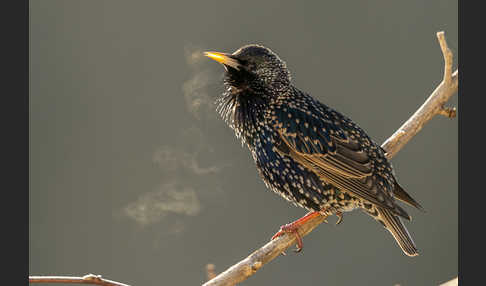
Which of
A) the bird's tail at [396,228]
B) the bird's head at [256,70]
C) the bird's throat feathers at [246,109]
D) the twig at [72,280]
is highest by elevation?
the bird's head at [256,70]

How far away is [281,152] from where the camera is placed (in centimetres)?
377

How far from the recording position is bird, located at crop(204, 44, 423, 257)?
145 inches

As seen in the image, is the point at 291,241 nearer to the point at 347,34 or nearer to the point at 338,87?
the point at 338,87

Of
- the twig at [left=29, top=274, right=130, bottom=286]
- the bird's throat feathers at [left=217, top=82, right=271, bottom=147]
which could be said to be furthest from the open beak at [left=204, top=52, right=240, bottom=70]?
the twig at [left=29, top=274, right=130, bottom=286]

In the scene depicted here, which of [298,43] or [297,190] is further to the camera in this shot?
[298,43]

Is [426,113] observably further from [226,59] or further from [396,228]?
[226,59]

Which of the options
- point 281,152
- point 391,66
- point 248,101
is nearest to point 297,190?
point 281,152

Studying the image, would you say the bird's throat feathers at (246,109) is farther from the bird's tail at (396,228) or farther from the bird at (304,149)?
the bird's tail at (396,228)

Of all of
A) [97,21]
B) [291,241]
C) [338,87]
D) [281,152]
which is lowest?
[291,241]

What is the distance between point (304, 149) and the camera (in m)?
3.72

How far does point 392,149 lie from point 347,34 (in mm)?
2021

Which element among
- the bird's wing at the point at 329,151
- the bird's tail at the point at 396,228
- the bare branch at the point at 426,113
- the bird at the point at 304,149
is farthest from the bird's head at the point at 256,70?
the bird's tail at the point at 396,228

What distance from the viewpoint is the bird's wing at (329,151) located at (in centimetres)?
363

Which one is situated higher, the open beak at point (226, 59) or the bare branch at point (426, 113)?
the open beak at point (226, 59)
